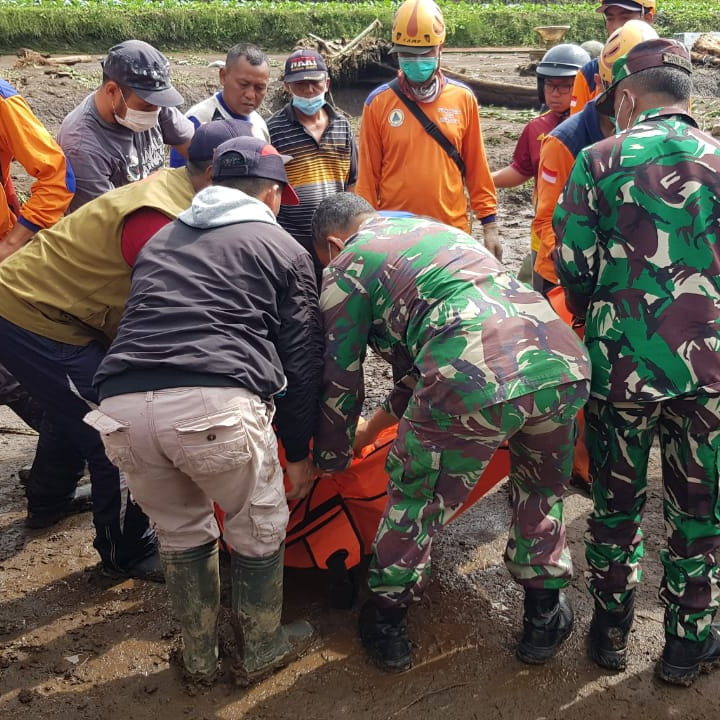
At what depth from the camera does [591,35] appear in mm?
27172

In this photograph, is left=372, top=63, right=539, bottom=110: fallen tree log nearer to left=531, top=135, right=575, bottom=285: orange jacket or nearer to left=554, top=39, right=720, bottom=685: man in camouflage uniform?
left=531, top=135, right=575, bottom=285: orange jacket

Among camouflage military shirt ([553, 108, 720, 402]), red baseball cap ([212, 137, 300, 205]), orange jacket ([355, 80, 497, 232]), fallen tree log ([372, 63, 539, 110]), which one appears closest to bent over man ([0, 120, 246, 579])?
red baseball cap ([212, 137, 300, 205])

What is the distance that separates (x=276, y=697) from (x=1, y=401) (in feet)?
6.83

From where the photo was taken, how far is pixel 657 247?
8.22 ft

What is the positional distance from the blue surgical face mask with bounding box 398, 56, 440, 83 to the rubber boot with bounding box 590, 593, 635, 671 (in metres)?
2.96

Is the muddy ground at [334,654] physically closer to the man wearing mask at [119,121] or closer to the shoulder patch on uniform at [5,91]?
the man wearing mask at [119,121]

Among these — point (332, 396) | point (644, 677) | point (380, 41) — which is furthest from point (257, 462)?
point (380, 41)

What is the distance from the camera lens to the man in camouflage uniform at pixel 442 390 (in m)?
2.59

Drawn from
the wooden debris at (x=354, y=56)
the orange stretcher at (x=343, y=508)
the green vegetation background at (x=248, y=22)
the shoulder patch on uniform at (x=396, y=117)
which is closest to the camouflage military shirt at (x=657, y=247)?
the orange stretcher at (x=343, y=508)

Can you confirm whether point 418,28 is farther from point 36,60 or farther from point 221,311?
point 36,60

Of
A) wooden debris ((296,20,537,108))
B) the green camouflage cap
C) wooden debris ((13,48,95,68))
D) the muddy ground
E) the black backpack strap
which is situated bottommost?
the muddy ground

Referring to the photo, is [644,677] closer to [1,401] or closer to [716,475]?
[716,475]

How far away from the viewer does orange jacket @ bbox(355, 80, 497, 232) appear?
4.60 meters

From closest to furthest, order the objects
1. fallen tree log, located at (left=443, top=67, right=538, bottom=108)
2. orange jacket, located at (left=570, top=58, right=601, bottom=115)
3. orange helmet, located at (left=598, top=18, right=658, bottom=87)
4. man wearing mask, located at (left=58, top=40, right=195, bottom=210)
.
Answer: orange helmet, located at (left=598, top=18, right=658, bottom=87) → man wearing mask, located at (left=58, top=40, right=195, bottom=210) → orange jacket, located at (left=570, top=58, right=601, bottom=115) → fallen tree log, located at (left=443, top=67, right=538, bottom=108)
